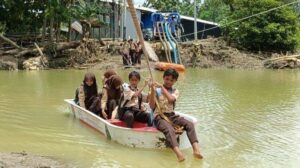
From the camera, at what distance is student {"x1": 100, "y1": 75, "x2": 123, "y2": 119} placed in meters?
9.31

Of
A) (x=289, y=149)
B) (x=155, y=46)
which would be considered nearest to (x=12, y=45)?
(x=155, y=46)

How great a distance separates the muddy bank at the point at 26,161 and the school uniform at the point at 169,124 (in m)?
1.59

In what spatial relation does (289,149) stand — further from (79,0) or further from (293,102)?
(79,0)

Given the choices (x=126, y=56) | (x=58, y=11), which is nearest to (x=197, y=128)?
(x=126, y=56)

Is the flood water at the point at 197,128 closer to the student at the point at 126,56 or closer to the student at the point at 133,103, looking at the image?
the student at the point at 133,103

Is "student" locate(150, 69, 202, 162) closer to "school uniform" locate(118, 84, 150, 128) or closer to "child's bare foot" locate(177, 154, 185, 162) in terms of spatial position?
"child's bare foot" locate(177, 154, 185, 162)

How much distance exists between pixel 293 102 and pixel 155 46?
1429cm

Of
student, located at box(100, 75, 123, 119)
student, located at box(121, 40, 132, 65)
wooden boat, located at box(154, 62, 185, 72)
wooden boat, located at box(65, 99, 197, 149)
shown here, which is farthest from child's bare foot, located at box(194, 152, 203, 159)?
student, located at box(121, 40, 132, 65)

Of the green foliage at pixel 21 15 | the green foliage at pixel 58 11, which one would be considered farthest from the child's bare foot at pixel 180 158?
the green foliage at pixel 21 15

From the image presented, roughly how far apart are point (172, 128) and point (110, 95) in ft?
7.14

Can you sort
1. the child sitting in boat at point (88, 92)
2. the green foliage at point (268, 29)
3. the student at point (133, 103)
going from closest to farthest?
1. the student at point (133, 103)
2. the child sitting in boat at point (88, 92)
3. the green foliage at point (268, 29)

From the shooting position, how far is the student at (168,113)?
7.44 meters

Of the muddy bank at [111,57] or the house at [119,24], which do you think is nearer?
the muddy bank at [111,57]

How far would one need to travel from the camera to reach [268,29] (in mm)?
29078
